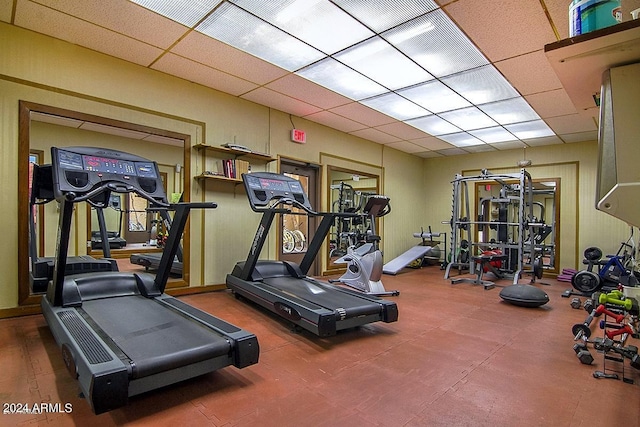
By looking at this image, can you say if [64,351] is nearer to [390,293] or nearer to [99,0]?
[99,0]

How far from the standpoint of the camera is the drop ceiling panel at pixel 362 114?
554 cm

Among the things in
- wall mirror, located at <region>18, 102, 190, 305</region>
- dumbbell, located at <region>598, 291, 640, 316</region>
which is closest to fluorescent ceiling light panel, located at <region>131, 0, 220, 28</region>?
wall mirror, located at <region>18, 102, 190, 305</region>

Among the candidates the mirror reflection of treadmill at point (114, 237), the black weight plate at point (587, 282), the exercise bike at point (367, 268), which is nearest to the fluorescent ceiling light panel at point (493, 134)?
the exercise bike at point (367, 268)

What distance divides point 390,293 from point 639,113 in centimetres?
417

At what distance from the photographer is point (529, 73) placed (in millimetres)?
4133

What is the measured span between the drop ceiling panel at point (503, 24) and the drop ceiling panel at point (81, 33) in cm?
322

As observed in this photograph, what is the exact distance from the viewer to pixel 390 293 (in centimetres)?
493

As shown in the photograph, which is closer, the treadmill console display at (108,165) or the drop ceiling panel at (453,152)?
the treadmill console display at (108,165)

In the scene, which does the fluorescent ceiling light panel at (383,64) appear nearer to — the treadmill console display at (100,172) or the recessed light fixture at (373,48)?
the recessed light fixture at (373,48)

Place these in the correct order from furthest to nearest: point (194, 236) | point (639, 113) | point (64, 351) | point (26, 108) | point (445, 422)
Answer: point (194, 236), point (26, 108), point (64, 351), point (445, 422), point (639, 113)

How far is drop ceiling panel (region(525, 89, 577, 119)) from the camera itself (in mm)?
4746

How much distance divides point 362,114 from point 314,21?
277cm

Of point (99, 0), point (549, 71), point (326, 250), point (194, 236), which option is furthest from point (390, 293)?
point (99, 0)

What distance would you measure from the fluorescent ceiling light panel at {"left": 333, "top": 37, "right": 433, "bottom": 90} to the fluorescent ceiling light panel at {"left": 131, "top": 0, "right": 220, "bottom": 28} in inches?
56.8
